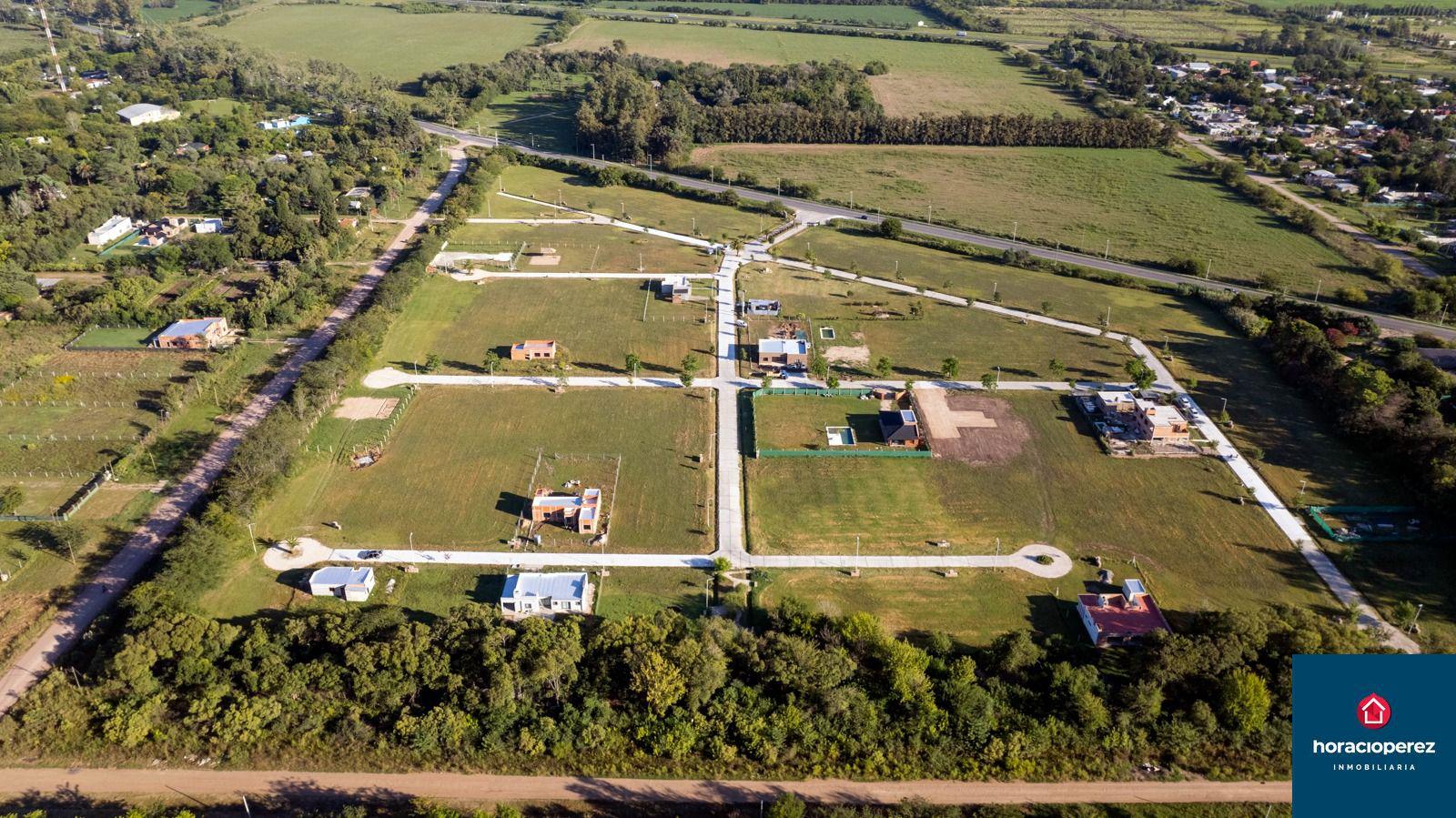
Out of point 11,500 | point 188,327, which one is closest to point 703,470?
point 11,500

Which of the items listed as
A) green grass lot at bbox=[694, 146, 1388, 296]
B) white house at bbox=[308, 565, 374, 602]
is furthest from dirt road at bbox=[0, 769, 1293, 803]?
green grass lot at bbox=[694, 146, 1388, 296]

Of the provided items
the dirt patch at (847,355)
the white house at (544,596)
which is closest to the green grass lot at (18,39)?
the dirt patch at (847,355)

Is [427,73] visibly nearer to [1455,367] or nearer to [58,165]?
[58,165]

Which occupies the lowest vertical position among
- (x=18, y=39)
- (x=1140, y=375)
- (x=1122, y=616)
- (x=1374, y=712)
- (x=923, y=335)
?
(x=1122, y=616)

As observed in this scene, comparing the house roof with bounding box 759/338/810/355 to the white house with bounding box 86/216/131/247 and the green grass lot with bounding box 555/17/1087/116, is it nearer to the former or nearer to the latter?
the white house with bounding box 86/216/131/247

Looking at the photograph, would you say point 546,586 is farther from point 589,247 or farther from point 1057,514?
point 589,247

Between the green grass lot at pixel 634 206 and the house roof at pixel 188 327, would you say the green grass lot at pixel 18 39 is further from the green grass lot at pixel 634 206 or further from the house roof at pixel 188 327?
the house roof at pixel 188 327
